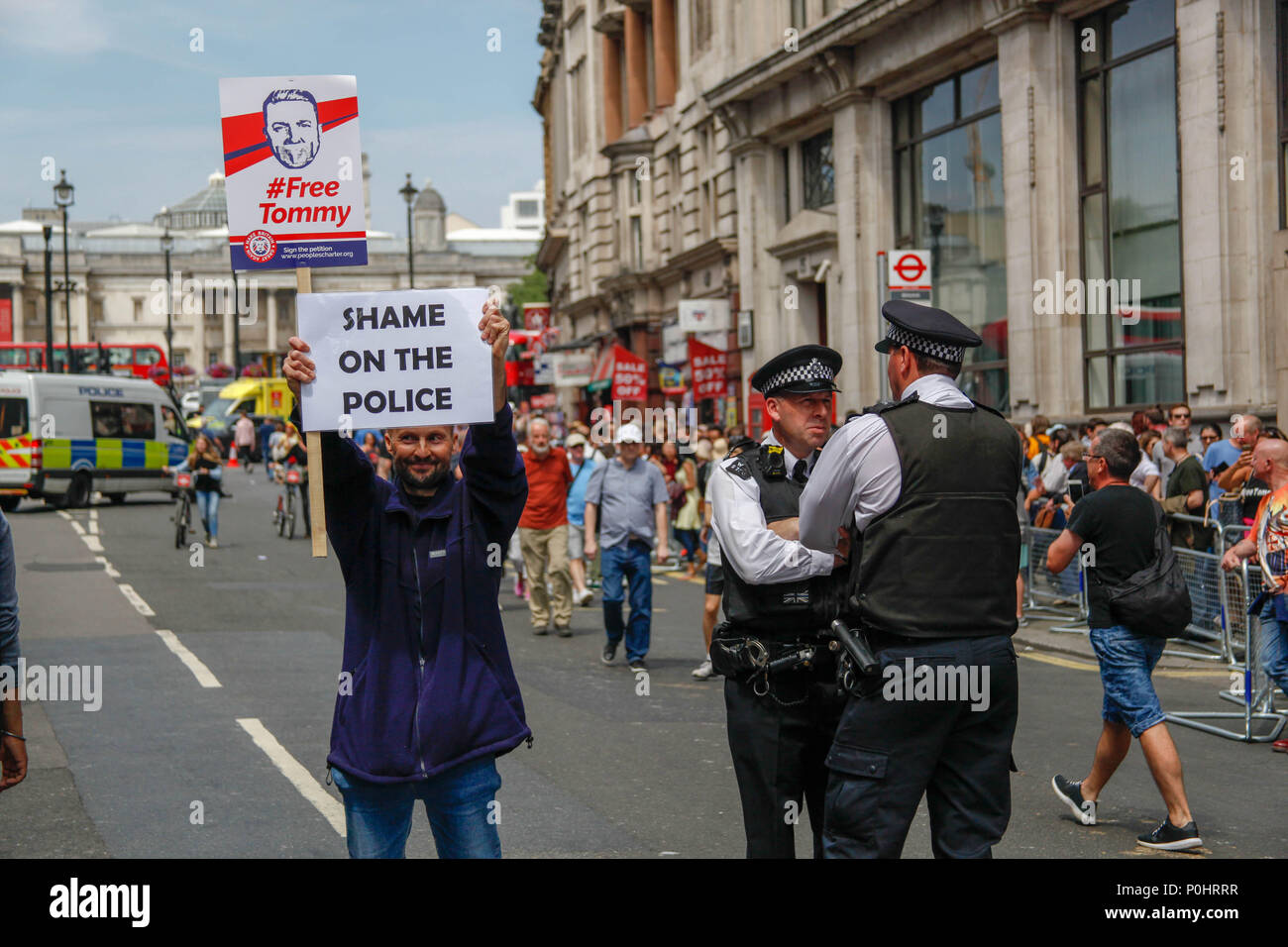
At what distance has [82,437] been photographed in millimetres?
32812

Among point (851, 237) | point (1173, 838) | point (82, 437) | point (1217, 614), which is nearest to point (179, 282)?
point (82, 437)

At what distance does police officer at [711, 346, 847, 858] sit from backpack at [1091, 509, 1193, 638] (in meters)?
2.68

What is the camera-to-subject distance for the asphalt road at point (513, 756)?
719 centimetres

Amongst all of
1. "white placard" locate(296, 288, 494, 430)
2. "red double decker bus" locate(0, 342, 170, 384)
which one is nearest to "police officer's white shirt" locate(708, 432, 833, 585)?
"white placard" locate(296, 288, 494, 430)

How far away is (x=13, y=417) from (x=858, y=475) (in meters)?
29.8

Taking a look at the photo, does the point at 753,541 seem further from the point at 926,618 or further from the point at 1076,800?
the point at 1076,800

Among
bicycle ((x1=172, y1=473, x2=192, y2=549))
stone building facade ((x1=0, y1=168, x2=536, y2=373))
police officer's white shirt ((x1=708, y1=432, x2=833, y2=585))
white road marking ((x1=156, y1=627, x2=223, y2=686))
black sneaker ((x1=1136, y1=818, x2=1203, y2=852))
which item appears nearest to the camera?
police officer's white shirt ((x1=708, y1=432, x2=833, y2=585))

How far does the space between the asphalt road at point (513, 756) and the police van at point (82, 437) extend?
52.9 feet

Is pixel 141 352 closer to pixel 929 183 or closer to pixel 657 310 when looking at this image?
pixel 657 310

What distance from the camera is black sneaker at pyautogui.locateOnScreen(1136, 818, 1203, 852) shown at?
693cm

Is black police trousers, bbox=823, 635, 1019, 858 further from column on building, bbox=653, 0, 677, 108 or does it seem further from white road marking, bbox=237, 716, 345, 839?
column on building, bbox=653, 0, 677, 108

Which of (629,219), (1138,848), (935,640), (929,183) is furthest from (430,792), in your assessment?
(629,219)

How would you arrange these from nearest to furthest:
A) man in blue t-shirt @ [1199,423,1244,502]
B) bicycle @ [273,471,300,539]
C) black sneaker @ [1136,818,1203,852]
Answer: black sneaker @ [1136,818,1203,852], man in blue t-shirt @ [1199,423,1244,502], bicycle @ [273,471,300,539]

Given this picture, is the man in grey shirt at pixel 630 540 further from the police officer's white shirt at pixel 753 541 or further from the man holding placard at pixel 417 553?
the man holding placard at pixel 417 553
